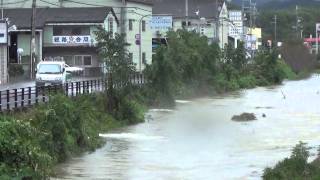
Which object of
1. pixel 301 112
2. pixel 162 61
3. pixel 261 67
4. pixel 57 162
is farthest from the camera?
pixel 261 67

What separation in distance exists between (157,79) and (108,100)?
10329mm

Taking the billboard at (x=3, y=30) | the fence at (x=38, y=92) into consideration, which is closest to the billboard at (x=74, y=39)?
the billboard at (x=3, y=30)

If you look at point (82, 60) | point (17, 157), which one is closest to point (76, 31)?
point (82, 60)

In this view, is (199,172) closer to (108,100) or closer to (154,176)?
(154,176)

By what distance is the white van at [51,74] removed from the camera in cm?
3478

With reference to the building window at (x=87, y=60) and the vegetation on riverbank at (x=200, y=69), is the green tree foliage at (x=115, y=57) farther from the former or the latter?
the building window at (x=87, y=60)

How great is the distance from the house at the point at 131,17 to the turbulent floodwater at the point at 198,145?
23.8 m

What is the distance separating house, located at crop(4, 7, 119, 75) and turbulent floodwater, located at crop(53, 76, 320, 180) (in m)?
19.4

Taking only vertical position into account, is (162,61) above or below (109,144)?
above

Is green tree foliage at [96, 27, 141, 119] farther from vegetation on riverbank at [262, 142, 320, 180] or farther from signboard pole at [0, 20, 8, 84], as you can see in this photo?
vegetation on riverbank at [262, 142, 320, 180]

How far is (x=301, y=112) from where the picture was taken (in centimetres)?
3925

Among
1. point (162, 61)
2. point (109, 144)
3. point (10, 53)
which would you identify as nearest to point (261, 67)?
point (10, 53)

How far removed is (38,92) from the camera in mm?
26359

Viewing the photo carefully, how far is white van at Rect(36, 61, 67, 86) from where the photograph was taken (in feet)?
114
